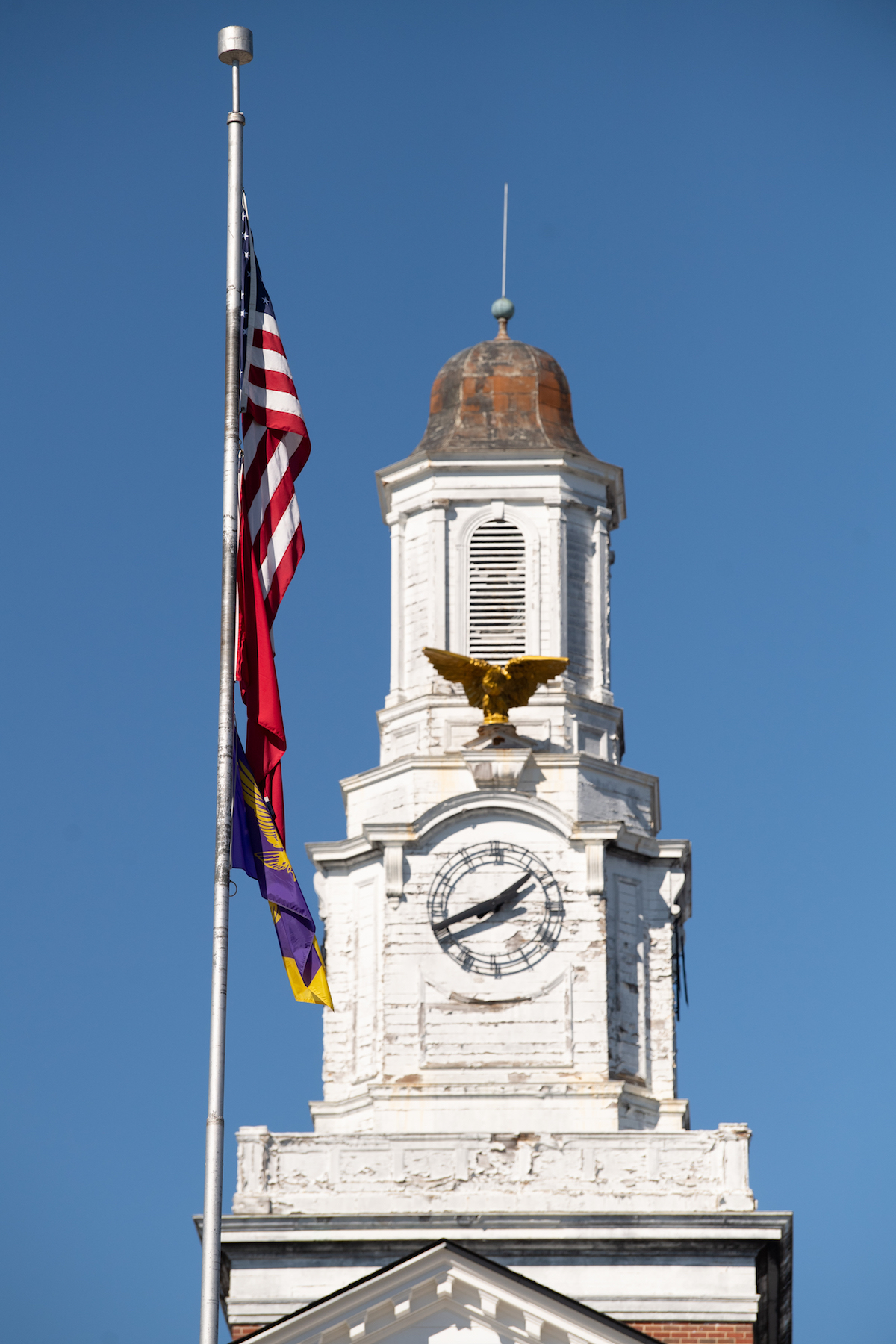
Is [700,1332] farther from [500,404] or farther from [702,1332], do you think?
[500,404]

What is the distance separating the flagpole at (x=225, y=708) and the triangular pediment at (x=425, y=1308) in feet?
25.1

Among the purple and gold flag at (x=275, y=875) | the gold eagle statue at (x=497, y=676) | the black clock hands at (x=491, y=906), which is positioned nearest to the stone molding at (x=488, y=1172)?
the black clock hands at (x=491, y=906)

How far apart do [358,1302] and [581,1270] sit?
16.7ft

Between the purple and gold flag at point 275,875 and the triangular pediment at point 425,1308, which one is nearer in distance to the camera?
the purple and gold flag at point 275,875

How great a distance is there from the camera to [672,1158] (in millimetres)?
41969

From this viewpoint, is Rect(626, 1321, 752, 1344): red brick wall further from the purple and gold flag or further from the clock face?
the purple and gold flag

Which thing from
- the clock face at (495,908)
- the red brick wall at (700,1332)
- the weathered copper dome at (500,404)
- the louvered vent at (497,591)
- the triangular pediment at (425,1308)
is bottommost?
the triangular pediment at (425,1308)

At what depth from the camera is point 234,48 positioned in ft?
104

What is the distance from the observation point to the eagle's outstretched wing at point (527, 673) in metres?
45.5

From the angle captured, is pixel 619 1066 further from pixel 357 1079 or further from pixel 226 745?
pixel 226 745

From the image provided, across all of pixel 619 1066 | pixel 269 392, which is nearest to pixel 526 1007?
pixel 619 1066

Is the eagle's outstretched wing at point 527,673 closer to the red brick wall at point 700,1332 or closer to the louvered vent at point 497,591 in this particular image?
the louvered vent at point 497,591

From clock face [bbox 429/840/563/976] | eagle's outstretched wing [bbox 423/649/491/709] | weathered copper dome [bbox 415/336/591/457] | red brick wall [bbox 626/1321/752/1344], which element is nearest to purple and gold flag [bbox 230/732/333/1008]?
red brick wall [bbox 626/1321/752/1344]

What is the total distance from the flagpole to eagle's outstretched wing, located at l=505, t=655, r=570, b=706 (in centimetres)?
1500
